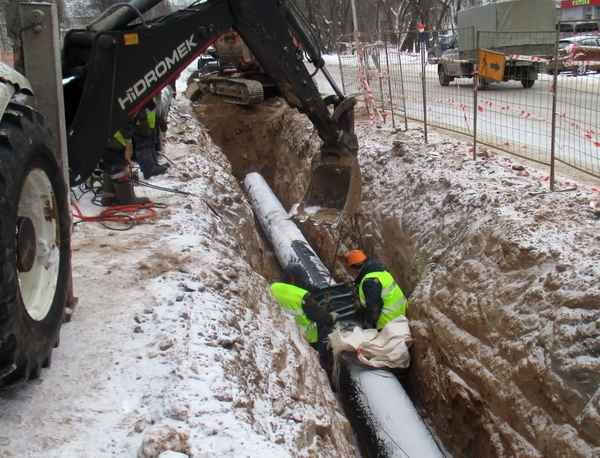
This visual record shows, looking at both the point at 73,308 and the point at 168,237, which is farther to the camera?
the point at 168,237

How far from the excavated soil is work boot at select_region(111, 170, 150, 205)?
3.36 metres

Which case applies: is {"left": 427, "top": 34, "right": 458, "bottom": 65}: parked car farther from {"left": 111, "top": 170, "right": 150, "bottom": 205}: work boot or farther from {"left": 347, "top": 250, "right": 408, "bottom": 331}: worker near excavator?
{"left": 111, "top": 170, "right": 150, "bottom": 205}: work boot

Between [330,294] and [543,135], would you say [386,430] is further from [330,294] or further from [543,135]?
[543,135]

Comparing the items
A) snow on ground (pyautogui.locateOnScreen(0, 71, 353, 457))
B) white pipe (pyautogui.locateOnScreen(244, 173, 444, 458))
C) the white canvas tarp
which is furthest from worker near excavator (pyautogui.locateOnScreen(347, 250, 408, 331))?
snow on ground (pyautogui.locateOnScreen(0, 71, 353, 457))

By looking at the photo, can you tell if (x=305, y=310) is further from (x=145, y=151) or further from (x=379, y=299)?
(x=145, y=151)

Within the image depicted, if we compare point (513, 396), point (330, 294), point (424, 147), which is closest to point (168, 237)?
point (330, 294)

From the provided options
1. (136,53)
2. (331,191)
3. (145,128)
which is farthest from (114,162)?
(331,191)

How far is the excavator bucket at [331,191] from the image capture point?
6.34 metres

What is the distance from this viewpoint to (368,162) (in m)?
9.20

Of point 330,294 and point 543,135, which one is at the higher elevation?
point 543,135

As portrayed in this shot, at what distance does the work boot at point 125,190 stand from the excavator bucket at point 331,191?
5.77ft

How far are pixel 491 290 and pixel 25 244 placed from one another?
4027 millimetres

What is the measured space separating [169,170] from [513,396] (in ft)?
17.5

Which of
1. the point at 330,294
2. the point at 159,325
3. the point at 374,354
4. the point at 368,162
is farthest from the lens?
the point at 368,162
